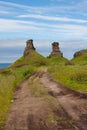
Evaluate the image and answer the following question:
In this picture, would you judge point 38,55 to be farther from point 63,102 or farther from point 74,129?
point 74,129

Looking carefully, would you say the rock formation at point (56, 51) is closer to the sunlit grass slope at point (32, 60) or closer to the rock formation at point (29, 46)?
the rock formation at point (29, 46)

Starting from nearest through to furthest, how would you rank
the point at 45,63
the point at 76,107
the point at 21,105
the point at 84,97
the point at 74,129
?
the point at 74,129 < the point at 76,107 < the point at 21,105 < the point at 84,97 < the point at 45,63

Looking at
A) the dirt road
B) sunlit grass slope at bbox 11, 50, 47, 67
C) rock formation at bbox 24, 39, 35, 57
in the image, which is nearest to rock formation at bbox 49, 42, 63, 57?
rock formation at bbox 24, 39, 35, 57

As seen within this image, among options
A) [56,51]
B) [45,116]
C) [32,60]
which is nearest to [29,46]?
[56,51]

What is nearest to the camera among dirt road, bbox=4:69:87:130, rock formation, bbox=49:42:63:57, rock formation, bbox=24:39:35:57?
dirt road, bbox=4:69:87:130

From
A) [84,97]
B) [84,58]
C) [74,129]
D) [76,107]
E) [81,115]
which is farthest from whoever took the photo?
[84,58]

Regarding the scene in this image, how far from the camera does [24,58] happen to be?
6590 inches

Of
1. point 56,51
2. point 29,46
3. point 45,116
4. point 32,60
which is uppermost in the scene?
point 29,46

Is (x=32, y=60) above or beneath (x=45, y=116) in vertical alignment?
beneath

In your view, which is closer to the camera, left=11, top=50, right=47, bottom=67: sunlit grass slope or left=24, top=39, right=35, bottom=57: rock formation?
left=11, top=50, right=47, bottom=67: sunlit grass slope

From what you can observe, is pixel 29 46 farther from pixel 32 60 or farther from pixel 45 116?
pixel 45 116

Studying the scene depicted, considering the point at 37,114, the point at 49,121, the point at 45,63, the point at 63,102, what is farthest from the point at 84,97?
Answer: the point at 45,63

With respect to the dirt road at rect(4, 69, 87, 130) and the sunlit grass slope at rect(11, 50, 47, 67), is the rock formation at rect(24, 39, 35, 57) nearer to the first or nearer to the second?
the sunlit grass slope at rect(11, 50, 47, 67)

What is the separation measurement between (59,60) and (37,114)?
469 feet
